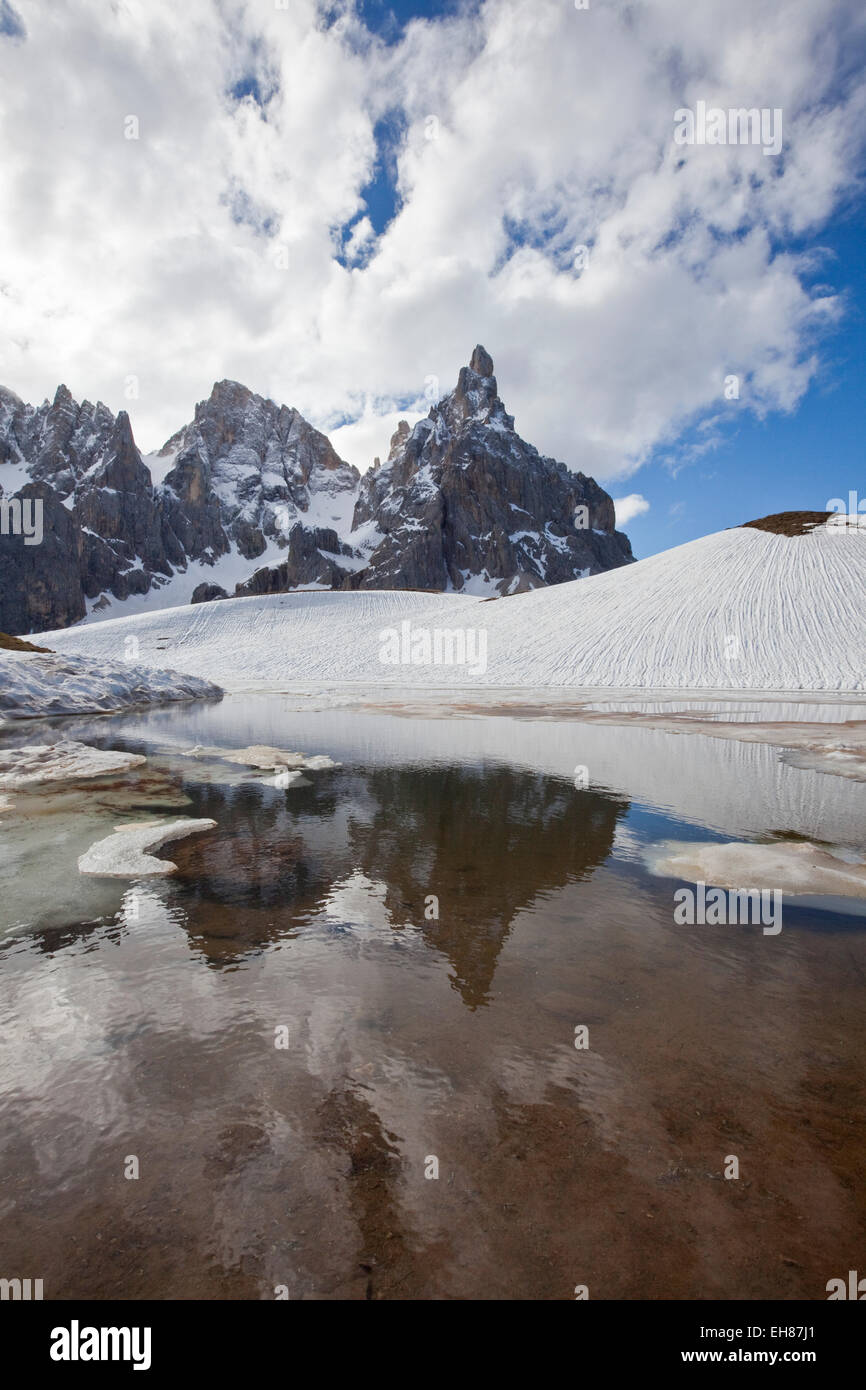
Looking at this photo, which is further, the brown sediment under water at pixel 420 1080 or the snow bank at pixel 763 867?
the snow bank at pixel 763 867

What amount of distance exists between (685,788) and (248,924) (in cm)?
915

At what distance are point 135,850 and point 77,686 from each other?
27052 mm

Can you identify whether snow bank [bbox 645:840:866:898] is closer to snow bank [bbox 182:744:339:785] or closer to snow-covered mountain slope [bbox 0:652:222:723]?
snow bank [bbox 182:744:339:785]

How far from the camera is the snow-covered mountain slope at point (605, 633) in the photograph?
139 ft

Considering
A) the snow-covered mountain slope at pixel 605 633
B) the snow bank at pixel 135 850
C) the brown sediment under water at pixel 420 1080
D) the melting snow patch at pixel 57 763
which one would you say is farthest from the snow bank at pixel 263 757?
the snow-covered mountain slope at pixel 605 633

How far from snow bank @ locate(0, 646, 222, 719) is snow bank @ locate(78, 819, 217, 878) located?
22.3 metres

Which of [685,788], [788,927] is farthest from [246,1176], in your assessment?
[685,788]

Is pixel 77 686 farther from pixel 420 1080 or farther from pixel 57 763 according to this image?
pixel 420 1080

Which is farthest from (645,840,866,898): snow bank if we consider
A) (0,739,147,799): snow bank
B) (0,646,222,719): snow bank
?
(0,646,222,719): snow bank

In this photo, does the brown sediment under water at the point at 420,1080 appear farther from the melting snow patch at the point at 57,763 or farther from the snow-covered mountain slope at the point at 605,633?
the snow-covered mountain slope at the point at 605,633

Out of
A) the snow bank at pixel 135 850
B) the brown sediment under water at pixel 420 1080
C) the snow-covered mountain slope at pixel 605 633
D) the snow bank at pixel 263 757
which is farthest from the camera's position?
the snow-covered mountain slope at pixel 605 633

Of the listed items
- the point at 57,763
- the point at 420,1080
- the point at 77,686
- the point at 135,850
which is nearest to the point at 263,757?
the point at 57,763

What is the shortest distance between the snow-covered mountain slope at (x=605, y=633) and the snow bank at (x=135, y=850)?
114ft
